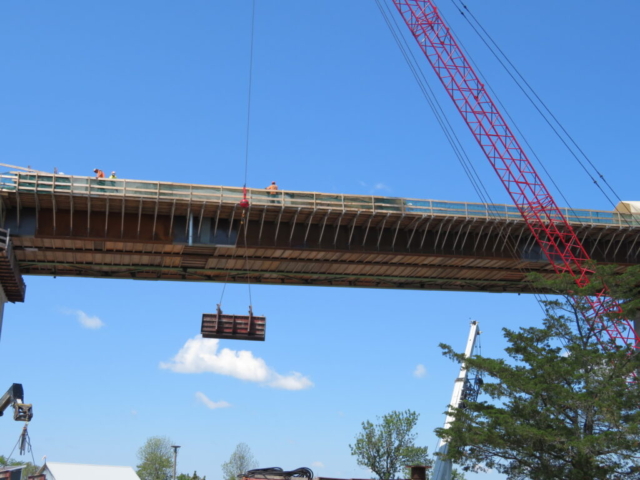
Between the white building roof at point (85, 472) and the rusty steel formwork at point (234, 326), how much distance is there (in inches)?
950

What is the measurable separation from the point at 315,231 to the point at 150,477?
7790 cm

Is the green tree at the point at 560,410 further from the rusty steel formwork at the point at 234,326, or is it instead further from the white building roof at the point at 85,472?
the white building roof at the point at 85,472

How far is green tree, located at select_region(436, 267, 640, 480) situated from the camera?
3002 centimetres

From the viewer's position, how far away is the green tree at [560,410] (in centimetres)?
3002

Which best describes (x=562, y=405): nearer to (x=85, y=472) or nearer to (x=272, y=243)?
(x=272, y=243)

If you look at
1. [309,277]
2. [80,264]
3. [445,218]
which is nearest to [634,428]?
[445,218]

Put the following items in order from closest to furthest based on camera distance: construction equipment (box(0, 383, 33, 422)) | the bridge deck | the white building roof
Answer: construction equipment (box(0, 383, 33, 422)) → the bridge deck → the white building roof

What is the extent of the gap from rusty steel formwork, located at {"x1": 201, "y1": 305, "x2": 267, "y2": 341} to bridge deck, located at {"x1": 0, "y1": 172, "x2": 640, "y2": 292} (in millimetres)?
5320

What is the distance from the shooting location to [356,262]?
1909 inches

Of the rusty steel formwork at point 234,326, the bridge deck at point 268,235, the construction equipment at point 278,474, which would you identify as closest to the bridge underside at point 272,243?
the bridge deck at point 268,235

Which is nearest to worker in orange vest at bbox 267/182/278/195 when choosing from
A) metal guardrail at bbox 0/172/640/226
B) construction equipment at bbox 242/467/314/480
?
metal guardrail at bbox 0/172/640/226

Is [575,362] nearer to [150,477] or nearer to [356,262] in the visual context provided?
[356,262]

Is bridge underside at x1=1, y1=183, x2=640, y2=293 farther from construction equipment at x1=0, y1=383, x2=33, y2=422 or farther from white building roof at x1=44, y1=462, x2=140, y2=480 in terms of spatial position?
white building roof at x1=44, y1=462, x2=140, y2=480

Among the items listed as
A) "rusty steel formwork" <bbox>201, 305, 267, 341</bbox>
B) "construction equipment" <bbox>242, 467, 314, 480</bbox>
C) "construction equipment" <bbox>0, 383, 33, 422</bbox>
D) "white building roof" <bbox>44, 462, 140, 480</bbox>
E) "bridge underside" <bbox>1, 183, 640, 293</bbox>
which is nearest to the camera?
"construction equipment" <bbox>0, 383, 33, 422</bbox>
